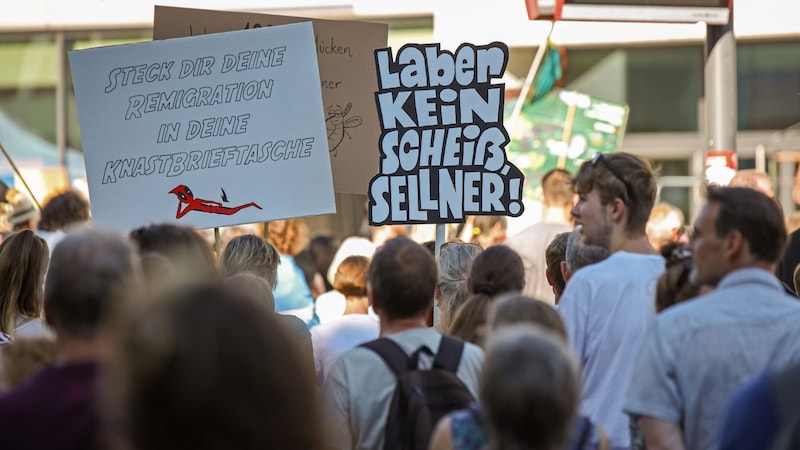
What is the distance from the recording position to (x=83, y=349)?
8.62 ft

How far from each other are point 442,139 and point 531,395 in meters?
3.43

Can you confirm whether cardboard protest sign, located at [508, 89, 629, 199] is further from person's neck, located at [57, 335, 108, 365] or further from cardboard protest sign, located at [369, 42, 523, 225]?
person's neck, located at [57, 335, 108, 365]

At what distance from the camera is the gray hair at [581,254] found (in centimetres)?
481

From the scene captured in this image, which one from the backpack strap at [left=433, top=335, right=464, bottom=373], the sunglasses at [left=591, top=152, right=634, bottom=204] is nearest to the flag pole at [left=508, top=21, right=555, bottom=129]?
the sunglasses at [left=591, top=152, right=634, bottom=204]

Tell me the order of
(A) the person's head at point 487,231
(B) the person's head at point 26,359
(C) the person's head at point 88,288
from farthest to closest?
(A) the person's head at point 487,231 < (B) the person's head at point 26,359 < (C) the person's head at point 88,288

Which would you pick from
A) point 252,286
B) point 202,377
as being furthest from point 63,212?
point 202,377

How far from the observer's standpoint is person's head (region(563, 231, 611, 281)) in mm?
4812

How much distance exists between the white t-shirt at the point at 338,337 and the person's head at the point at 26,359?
2272 mm

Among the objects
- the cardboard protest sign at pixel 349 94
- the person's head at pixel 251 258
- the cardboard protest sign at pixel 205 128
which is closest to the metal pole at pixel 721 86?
the cardboard protest sign at pixel 349 94

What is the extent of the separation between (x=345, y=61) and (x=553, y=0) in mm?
2809

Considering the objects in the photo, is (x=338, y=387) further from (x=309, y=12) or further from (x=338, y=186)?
(x=309, y=12)

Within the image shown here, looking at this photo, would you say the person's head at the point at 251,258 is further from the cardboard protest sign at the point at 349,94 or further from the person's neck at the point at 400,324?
the person's neck at the point at 400,324

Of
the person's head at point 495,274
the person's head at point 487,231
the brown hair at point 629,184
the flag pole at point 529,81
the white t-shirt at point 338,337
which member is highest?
the flag pole at point 529,81

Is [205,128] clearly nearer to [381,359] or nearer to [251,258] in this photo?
[251,258]
